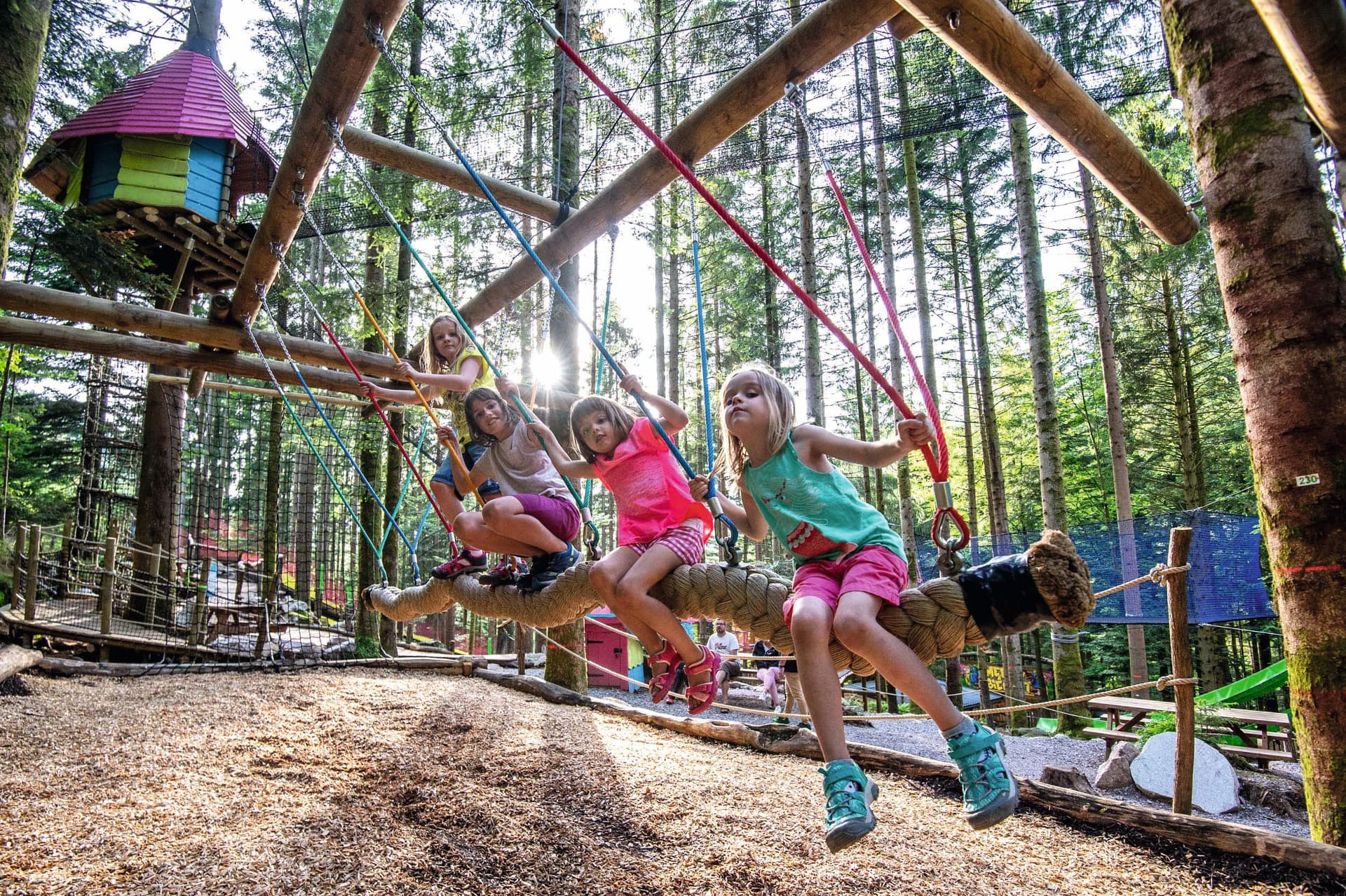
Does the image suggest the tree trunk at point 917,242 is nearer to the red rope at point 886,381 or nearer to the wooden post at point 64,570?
the red rope at point 886,381

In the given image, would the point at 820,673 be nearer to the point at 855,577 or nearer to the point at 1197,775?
the point at 855,577

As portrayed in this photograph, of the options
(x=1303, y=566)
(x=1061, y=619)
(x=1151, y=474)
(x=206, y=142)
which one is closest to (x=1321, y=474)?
(x=1303, y=566)

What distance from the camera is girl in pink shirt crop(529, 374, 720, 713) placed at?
7.27 ft

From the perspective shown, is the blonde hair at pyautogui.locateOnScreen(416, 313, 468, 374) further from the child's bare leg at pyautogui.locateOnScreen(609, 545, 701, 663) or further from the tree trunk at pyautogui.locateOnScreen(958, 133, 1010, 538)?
the tree trunk at pyautogui.locateOnScreen(958, 133, 1010, 538)

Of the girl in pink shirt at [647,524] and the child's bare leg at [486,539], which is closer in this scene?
the girl in pink shirt at [647,524]

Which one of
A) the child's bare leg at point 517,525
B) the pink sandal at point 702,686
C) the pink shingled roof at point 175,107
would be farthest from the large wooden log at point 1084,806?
the pink shingled roof at point 175,107

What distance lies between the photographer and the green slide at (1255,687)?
7.84 m

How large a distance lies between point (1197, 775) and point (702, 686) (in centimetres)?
456

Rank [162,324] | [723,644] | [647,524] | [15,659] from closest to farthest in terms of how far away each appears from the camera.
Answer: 1. [647,524]
2. [162,324]
3. [15,659]
4. [723,644]

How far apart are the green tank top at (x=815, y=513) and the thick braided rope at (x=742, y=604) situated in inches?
7.5

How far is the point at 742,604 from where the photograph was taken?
6.94 feet

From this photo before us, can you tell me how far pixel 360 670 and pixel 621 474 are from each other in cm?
574

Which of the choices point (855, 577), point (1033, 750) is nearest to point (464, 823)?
point (855, 577)

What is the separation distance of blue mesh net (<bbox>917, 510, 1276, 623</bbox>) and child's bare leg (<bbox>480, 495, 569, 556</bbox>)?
555 centimetres
